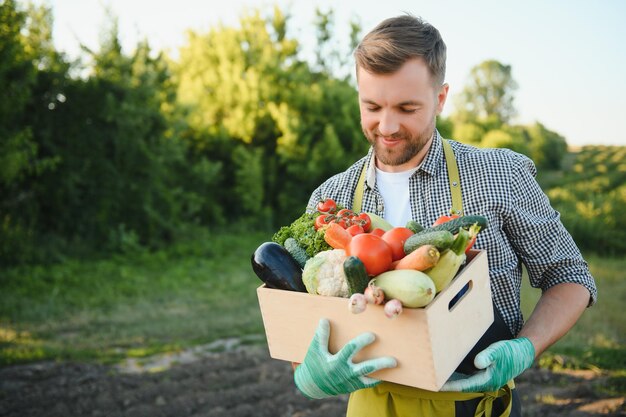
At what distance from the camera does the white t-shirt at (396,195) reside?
2.33 m

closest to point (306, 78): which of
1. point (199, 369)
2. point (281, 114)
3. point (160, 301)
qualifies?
point (281, 114)

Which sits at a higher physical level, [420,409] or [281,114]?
[281,114]

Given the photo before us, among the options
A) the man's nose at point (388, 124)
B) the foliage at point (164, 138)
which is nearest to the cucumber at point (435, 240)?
the man's nose at point (388, 124)

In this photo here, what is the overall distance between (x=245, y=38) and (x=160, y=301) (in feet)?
33.7

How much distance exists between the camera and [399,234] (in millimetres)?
1789

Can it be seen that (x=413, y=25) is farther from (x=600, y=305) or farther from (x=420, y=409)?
(x=600, y=305)

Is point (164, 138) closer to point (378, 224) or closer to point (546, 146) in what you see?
point (378, 224)

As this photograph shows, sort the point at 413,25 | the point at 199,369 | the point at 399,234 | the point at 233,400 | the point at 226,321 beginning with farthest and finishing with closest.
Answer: the point at 226,321 → the point at 199,369 → the point at 233,400 → the point at 413,25 → the point at 399,234

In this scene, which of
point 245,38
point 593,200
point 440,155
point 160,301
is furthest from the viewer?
point 245,38

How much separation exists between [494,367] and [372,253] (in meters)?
0.60

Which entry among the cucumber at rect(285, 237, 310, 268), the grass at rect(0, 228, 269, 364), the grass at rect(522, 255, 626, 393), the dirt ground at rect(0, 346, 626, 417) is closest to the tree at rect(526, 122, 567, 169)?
the grass at rect(522, 255, 626, 393)

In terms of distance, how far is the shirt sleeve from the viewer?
2.13 metres

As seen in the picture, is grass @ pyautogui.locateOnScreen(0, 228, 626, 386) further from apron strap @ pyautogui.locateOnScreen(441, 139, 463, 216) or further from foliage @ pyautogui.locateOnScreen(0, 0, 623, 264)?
apron strap @ pyautogui.locateOnScreen(441, 139, 463, 216)

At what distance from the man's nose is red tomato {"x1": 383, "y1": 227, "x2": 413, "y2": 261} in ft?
1.51
